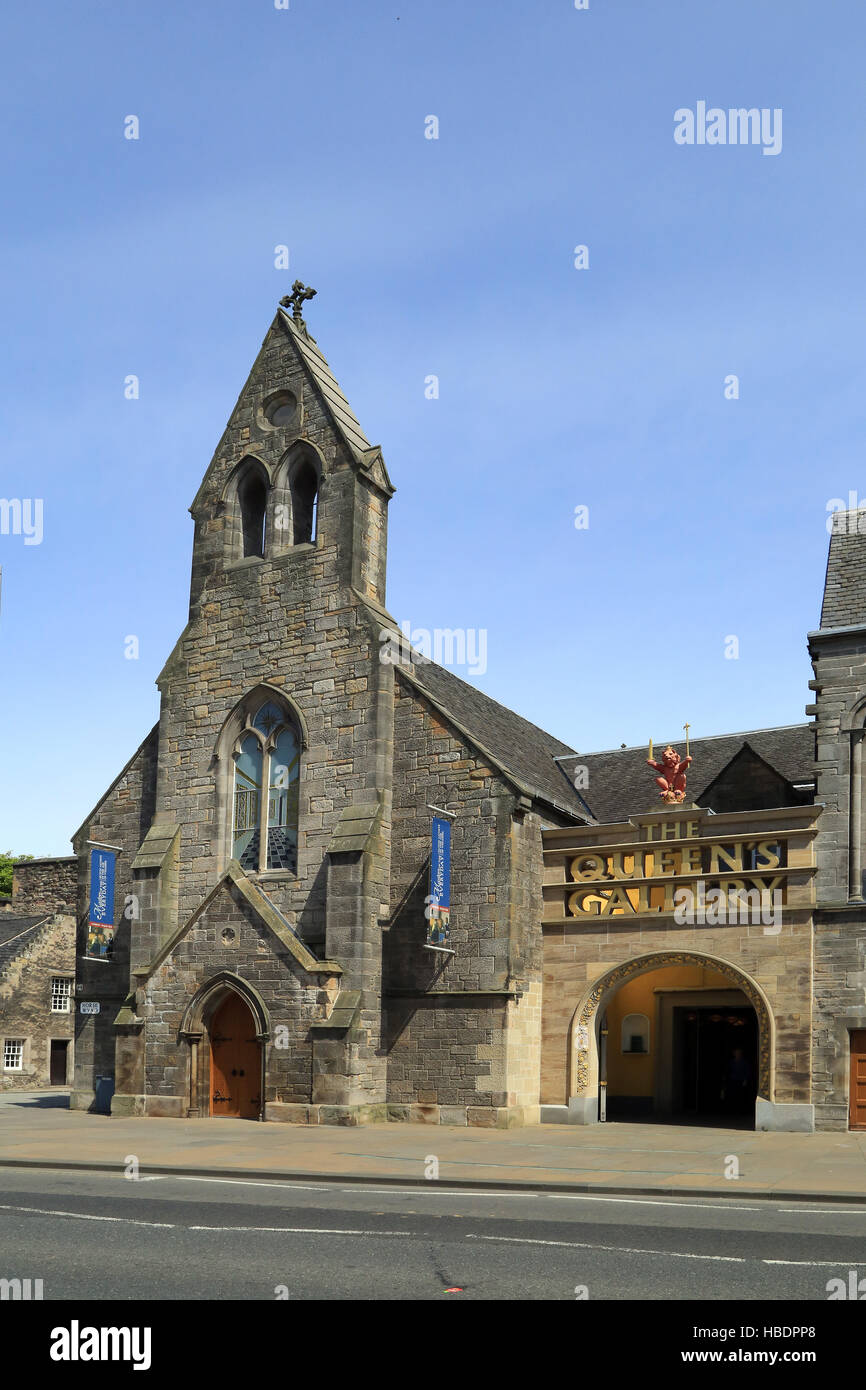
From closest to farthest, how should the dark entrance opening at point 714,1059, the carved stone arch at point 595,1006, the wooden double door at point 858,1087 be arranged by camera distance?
1. the wooden double door at point 858,1087
2. the carved stone arch at point 595,1006
3. the dark entrance opening at point 714,1059

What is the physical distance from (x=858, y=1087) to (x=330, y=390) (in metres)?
18.3

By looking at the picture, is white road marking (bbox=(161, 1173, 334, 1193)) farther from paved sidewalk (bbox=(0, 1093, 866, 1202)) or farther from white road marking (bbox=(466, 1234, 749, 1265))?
white road marking (bbox=(466, 1234, 749, 1265))

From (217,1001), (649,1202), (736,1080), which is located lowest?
(736,1080)

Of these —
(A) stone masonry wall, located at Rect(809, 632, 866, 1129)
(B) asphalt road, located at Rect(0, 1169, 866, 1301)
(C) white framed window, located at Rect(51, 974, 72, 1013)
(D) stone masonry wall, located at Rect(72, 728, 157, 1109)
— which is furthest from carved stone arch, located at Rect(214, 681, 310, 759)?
(C) white framed window, located at Rect(51, 974, 72, 1013)

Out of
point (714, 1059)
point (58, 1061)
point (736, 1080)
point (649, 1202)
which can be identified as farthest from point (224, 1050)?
point (58, 1061)

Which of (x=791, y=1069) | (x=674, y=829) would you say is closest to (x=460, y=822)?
(x=674, y=829)

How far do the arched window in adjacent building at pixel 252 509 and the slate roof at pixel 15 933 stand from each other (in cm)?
1892

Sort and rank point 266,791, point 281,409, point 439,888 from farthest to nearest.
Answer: point 281,409 < point 266,791 < point 439,888

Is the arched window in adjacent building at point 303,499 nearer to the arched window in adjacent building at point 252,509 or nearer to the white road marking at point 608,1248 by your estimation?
the arched window in adjacent building at point 252,509

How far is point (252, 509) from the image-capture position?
1239 inches

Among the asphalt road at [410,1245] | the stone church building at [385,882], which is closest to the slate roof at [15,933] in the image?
the stone church building at [385,882]

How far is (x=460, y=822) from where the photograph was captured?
2667cm

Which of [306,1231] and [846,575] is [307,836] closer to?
[846,575]

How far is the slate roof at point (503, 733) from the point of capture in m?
29.2
